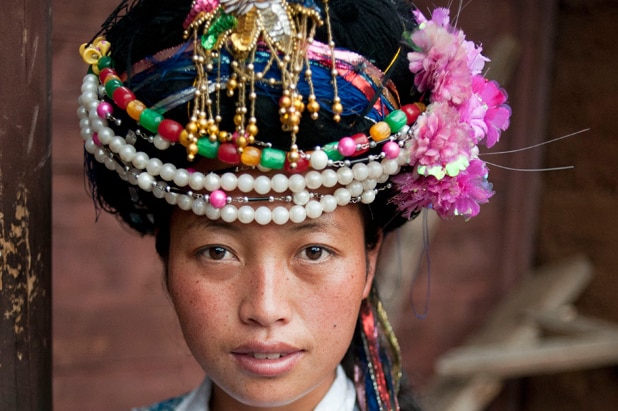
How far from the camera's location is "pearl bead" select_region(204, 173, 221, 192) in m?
1.11

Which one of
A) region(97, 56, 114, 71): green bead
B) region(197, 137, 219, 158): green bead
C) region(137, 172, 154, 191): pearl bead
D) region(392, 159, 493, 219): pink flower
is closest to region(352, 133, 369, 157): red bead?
region(392, 159, 493, 219): pink flower

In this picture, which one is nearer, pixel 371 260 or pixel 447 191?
pixel 447 191

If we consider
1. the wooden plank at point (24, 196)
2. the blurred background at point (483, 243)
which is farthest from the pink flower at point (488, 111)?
the blurred background at point (483, 243)

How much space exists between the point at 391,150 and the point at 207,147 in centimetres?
27

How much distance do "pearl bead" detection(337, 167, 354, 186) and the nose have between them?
0.16m

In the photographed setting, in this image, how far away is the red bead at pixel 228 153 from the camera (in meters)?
1.08

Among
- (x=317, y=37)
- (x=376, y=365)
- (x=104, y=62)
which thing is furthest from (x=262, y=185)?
(x=376, y=365)

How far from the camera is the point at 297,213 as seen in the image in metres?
1.11

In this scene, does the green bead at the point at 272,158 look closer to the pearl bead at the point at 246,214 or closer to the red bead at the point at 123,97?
the pearl bead at the point at 246,214

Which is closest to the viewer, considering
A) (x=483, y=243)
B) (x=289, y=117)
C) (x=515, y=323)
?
(x=289, y=117)

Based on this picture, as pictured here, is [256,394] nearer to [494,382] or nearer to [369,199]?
[369,199]

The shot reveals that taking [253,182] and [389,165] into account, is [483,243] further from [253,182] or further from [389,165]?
[253,182]

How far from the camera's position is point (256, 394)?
118cm

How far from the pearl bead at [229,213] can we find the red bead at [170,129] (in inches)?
4.9
